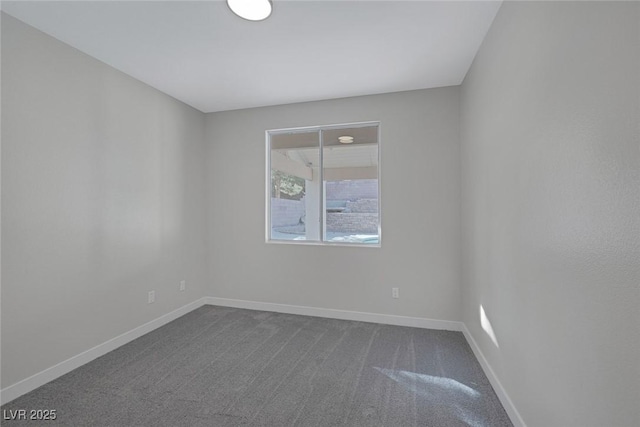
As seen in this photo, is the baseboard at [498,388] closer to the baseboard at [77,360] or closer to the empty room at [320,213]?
the empty room at [320,213]

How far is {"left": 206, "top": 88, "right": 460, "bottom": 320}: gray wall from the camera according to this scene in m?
3.15

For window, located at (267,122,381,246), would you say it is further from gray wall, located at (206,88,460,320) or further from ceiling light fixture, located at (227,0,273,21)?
ceiling light fixture, located at (227,0,273,21)

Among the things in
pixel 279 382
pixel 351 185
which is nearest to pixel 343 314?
pixel 279 382

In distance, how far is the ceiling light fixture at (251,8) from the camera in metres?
1.84

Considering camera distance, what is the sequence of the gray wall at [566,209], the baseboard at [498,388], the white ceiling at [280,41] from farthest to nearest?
the white ceiling at [280,41] → the baseboard at [498,388] → the gray wall at [566,209]

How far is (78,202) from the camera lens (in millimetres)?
2398

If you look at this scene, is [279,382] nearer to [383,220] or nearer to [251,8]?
[383,220]

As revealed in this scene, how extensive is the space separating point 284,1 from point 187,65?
4.22ft

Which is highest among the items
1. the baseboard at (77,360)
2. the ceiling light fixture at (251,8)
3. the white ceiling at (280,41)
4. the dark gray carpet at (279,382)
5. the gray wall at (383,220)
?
the white ceiling at (280,41)

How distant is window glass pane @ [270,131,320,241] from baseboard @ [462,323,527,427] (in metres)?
1.98

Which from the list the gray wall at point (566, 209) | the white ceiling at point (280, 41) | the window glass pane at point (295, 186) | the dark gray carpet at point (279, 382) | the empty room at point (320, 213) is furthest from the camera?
the window glass pane at point (295, 186)

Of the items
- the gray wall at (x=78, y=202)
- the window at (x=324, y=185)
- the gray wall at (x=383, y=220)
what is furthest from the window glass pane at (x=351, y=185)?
the gray wall at (x=78, y=202)

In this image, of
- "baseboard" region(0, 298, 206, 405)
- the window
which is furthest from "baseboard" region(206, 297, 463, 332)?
the window

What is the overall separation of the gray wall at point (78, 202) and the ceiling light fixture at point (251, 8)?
4.99 feet
